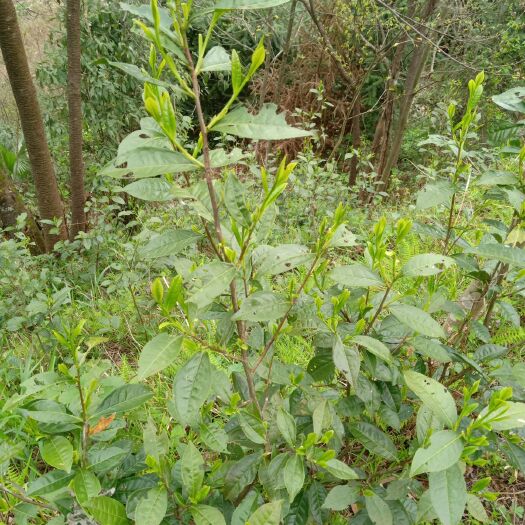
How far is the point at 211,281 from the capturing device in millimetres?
724

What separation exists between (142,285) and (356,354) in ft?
6.58

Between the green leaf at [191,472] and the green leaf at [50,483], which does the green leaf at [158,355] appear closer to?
the green leaf at [191,472]

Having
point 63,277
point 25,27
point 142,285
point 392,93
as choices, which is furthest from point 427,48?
point 25,27

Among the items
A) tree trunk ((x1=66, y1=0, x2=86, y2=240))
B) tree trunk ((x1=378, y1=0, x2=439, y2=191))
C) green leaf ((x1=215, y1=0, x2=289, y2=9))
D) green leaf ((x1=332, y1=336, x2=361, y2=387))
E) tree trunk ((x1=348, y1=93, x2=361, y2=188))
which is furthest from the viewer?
tree trunk ((x1=348, y1=93, x2=361, y2=188))

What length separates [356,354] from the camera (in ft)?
3.01

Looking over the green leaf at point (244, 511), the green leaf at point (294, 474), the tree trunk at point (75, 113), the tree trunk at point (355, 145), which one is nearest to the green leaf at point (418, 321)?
the green leaf at point (294, 474)

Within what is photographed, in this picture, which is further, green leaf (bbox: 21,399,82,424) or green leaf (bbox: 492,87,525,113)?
green leaf (bbox: 492,87,525,113)

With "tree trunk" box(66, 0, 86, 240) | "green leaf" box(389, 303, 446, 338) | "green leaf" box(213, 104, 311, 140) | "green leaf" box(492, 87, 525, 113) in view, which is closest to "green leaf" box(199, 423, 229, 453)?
"green leaf" box(389, 303, 446, 338)

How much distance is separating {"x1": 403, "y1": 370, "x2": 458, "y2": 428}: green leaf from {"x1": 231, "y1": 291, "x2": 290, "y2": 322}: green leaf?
0.30 m

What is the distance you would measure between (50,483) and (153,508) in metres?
0.22

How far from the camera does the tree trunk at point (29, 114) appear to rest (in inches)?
112

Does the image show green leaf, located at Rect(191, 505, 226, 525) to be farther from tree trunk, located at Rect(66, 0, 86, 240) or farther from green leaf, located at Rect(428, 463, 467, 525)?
tree trunk, located at Rect(66, 0, 86, 240)

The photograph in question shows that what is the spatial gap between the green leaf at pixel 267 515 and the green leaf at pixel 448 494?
262mm

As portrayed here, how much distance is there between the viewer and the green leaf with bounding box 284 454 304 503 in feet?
2.68
